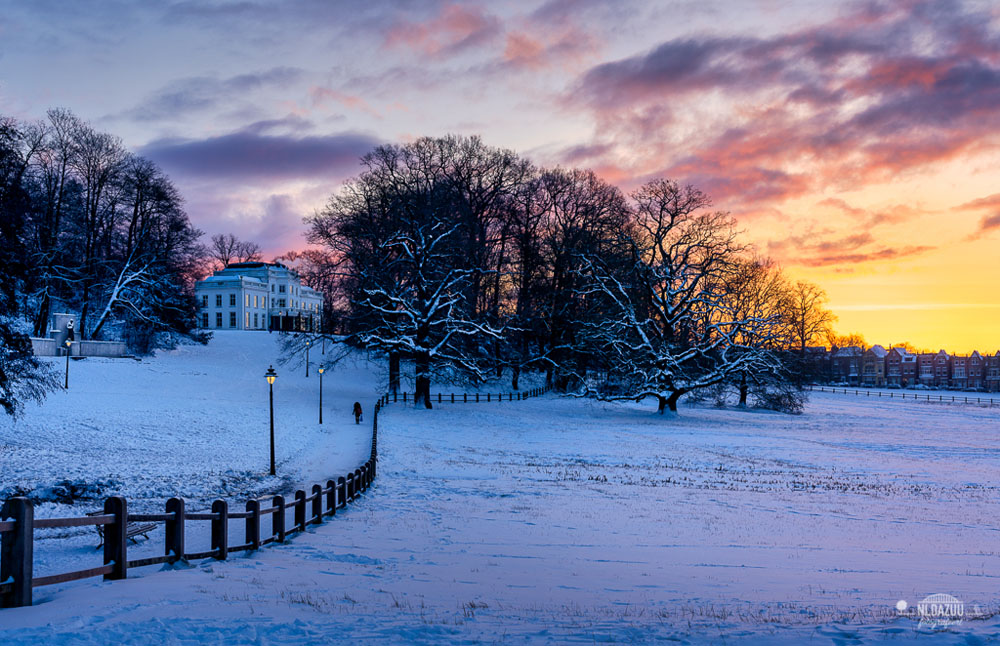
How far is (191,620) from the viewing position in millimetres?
5992

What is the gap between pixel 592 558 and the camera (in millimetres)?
10758

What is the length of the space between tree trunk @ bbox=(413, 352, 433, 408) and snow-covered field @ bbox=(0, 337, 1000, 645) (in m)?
14.5

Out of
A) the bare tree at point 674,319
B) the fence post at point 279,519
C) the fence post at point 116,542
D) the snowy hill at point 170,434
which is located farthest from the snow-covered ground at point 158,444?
the bare tree at point 674,319

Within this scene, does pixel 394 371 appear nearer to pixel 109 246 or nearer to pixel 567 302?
pixel 567 302

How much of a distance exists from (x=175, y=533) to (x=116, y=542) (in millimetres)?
1306

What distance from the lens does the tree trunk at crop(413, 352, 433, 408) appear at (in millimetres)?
42938

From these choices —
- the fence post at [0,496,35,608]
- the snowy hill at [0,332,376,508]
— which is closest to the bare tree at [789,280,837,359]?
the snowy hill at [0,332,376,508]

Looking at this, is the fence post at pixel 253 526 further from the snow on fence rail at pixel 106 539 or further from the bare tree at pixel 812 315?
the bare tree at pixel 812 315

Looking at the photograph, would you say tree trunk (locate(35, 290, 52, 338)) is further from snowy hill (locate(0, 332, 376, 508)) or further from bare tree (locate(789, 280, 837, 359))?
bare tree (locate(789, 280, 837, 359))

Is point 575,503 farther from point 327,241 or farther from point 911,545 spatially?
point 327,241

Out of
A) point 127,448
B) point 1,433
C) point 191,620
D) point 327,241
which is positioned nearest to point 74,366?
point 327,241

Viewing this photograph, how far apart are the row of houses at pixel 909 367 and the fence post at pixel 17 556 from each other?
165 metres

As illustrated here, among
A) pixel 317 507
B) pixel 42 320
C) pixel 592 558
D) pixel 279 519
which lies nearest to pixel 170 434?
→ pixel 317 507

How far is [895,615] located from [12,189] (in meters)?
23.0
